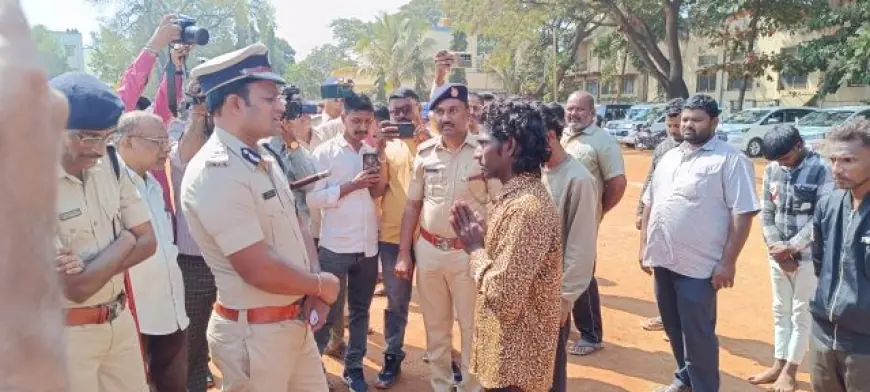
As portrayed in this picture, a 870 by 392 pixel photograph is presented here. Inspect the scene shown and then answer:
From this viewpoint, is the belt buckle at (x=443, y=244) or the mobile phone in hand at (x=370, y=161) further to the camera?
the mobile phone in hand at (x=370, y=161)

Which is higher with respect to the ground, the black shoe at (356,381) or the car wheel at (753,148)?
the black shoe at (356,381)

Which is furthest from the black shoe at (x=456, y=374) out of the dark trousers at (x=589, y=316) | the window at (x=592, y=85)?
the window at (x=592, y=85)

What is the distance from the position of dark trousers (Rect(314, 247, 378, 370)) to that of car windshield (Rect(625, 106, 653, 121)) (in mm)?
23774

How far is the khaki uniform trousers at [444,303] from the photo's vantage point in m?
3.85

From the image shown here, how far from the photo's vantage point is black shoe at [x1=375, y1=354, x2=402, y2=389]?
4297 millimetres

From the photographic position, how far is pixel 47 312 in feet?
2.21

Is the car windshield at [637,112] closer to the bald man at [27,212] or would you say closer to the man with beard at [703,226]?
the man with beard at [703,226]

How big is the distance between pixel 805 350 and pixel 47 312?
466cm

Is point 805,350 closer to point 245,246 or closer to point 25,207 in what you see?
point 245,246

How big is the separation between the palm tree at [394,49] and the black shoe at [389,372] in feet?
133

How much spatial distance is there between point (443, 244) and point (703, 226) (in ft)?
4.96

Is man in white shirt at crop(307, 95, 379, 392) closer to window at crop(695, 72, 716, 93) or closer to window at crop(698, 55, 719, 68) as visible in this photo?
window at crop(698, 55, 719, 68)

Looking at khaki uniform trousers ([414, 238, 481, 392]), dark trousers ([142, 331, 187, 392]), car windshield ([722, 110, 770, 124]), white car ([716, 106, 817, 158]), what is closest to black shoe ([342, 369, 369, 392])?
khaki uniform trousers ([414, 238, 481, 392])

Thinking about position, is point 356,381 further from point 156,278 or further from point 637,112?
point 637,112
